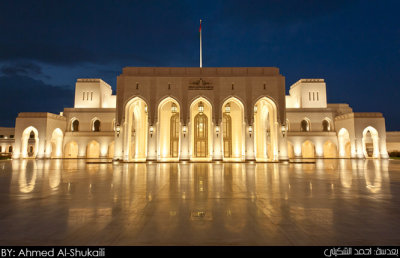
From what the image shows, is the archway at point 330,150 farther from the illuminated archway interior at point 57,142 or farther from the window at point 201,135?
the illuminated archway interior at point 57,142

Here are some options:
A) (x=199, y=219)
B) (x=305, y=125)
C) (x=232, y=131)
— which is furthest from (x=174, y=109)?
(x=199, y=219)

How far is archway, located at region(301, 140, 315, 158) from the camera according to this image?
43.9 meters

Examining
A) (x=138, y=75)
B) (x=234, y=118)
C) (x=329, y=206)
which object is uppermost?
(x=138, y=75)

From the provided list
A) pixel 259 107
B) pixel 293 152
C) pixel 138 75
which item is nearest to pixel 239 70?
pixel 259 107

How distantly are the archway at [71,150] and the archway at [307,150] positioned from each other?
1612 inches

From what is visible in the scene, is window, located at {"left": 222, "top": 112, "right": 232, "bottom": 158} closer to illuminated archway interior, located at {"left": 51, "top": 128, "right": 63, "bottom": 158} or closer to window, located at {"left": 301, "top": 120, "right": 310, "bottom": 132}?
window, located at {"left": 301, "top": 120, "right": 310, "bottom": 132}

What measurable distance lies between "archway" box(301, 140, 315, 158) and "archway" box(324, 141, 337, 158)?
2119 millimetres

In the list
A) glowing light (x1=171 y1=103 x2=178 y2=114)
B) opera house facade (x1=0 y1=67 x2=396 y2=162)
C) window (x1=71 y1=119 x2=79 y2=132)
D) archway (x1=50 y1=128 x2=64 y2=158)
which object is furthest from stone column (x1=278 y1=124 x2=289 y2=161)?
archway (x1=50 y1=128 x2=64 y2=158)

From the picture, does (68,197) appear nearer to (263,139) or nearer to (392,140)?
(263,139)

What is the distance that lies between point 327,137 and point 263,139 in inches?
522

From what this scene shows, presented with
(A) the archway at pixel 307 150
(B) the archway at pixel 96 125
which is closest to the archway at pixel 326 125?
(A) the archway at pixel 307 150

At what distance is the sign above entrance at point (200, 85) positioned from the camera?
1244 inches
